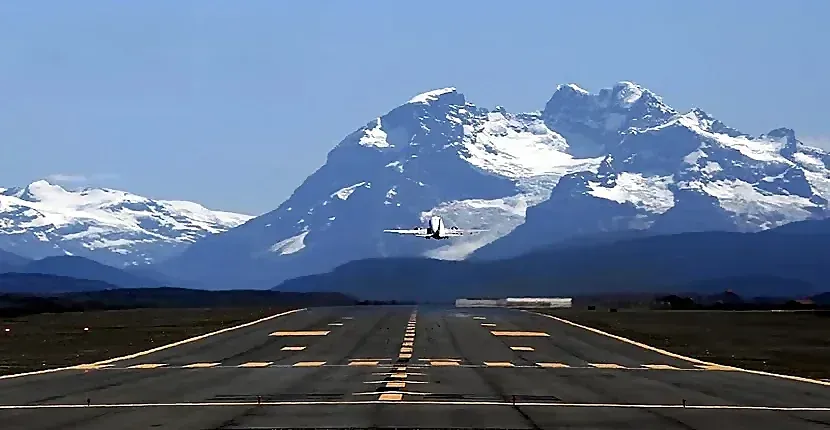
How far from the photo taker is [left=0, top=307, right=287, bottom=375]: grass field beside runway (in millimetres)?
53869

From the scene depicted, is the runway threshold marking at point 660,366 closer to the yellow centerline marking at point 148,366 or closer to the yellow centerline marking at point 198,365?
the yellow centerline marking at point 198,365

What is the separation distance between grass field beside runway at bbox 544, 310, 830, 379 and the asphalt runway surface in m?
2.78

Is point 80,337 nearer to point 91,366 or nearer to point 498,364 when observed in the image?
point 91,366

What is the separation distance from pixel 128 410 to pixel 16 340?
4012 centimetres

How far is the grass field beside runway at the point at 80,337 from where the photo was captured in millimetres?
53869

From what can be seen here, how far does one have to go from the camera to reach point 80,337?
71875 millimetres

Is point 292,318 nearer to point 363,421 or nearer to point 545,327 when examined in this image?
point 545,327

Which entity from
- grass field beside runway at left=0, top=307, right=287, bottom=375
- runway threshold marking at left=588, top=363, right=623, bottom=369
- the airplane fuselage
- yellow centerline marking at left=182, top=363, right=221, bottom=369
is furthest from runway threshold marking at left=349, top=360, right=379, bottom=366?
the airplane fuselage

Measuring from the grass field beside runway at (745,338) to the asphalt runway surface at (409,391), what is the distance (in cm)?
278

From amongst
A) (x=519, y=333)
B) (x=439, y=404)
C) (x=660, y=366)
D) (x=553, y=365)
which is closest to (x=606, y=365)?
(x=660, y=366)

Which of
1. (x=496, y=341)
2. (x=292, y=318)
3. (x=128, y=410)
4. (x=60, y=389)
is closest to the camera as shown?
(x=128, y=410)

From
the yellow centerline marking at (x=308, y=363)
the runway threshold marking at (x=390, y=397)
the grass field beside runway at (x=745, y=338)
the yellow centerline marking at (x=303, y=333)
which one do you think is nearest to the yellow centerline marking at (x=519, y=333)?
the grass field beside runway at (x=745, y=338)

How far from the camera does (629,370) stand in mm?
46562

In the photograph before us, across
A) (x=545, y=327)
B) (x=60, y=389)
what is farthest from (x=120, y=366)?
(x=545, y=327)
